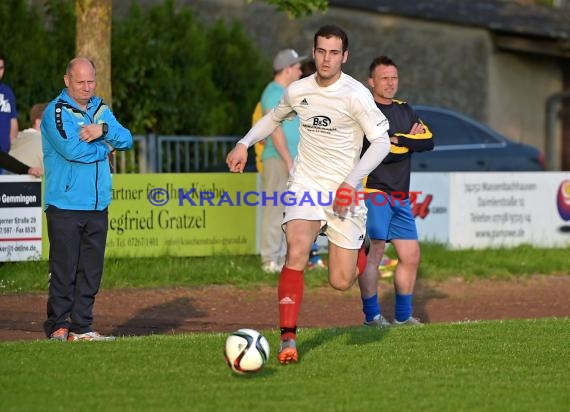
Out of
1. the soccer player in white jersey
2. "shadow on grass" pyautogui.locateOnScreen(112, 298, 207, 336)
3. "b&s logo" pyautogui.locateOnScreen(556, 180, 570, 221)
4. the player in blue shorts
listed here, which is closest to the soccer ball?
the soccer player in white jersey

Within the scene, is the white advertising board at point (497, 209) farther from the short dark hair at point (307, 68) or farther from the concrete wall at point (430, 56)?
the concrete wall at point (430, 56)

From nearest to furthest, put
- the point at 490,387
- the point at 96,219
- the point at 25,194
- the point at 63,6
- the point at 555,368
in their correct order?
1. the point at 490,387
2. the point at 555,368
3. the point at 96,219
4. the point at 25,194
5. the point at 63,6

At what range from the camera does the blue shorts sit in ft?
36.1

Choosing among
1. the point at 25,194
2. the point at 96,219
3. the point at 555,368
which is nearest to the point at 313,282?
the point at 25,194

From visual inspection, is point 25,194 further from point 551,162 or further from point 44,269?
point 551,162

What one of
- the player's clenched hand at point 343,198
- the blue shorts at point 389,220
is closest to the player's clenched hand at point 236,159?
the player's clenched hand at point 343,198

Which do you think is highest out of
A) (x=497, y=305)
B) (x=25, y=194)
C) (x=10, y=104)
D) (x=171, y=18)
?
(x=171, y=18)

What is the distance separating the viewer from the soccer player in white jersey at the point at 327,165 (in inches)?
344

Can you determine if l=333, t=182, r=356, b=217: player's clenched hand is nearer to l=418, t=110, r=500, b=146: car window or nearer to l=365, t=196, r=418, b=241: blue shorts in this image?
l=365, t=196, r=418, b=241: blue shorts

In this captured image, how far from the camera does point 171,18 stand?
2186 centimetres

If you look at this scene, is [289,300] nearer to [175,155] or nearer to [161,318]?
[161,318]

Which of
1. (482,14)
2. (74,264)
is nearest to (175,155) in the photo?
(74,264)

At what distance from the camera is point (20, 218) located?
46.6ft

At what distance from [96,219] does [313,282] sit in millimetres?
5017
